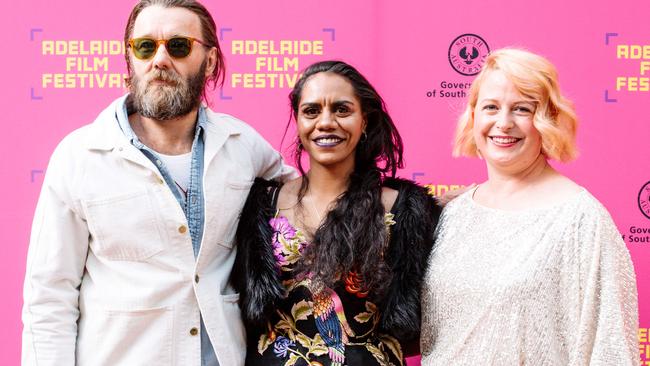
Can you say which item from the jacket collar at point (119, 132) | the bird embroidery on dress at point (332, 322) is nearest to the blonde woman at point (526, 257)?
the bird embroidery on dress at point (332, 322)

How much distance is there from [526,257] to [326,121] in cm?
65

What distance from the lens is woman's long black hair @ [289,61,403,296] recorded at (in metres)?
1.99

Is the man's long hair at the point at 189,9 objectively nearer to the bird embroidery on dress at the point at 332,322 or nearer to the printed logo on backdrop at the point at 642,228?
the bird embroidery on dress at the point at 332,322

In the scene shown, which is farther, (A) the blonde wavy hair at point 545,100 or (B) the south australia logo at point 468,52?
(B) the south australia logo at point 468,52

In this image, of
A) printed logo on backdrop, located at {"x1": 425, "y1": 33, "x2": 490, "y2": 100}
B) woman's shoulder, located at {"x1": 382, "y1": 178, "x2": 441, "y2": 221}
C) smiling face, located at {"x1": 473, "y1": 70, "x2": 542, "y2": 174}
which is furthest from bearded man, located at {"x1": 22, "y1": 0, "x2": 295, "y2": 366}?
printed logo on backdrop, located at {"x1": 425, "y1": 33, "x2": 490, "y2": 100}

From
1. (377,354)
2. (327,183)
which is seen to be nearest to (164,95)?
(327,183)

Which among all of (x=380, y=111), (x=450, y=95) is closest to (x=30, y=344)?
(x=380, y=111)

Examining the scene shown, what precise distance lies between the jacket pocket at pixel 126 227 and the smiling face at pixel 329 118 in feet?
1.59

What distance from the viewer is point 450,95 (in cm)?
270

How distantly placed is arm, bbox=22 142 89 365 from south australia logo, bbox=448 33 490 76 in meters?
1.45

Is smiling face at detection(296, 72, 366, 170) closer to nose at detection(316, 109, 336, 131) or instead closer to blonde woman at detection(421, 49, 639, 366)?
nose at detection(316, 109, 336, 131)

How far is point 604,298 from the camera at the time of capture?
5.76ft

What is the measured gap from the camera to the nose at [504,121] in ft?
6.25

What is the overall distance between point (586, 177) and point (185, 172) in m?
1.47
